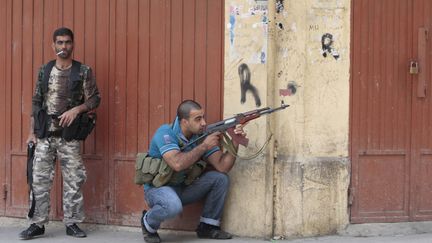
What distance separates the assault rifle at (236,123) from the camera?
539 centimetres

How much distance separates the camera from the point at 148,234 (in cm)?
575

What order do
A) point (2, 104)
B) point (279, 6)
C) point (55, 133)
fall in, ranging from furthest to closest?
point (2, 104), point (55, 133), point (279, 6)

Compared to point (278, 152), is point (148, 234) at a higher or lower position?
lower

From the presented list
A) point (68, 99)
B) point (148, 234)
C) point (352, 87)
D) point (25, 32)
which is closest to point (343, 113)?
point (352, 87)

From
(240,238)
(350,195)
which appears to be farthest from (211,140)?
(350,195)

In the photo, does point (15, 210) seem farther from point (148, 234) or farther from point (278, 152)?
point (278, 152)

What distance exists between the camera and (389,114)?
602 cm

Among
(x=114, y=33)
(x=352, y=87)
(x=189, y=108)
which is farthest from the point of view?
(x=114, y=33)

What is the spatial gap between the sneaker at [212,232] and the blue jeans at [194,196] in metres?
0.04

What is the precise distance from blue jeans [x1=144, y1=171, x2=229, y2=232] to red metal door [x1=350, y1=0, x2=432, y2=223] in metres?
1.22

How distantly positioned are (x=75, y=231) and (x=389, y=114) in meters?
3.11

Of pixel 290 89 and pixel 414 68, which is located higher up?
pixel 414 68

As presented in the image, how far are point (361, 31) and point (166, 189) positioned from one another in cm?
226

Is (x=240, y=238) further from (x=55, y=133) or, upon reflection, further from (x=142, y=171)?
(x=55, y=133)
